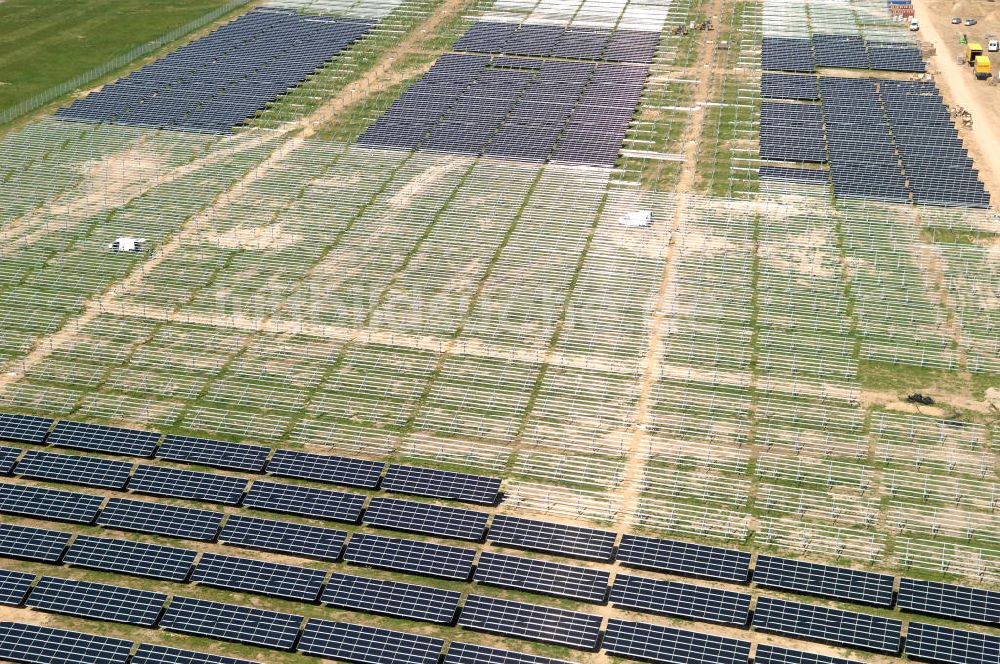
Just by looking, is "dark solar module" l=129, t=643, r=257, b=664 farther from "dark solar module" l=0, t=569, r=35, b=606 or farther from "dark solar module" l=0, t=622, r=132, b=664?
"dark solar module" l=0, t=569, r=35, b=606

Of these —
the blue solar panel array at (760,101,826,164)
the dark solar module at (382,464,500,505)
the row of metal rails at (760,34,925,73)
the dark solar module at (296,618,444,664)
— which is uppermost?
the row of metal rails at (760,34,925,73)

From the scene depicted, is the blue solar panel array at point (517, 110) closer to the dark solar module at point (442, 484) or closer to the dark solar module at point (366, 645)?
the dark solar module at point (442, 484)

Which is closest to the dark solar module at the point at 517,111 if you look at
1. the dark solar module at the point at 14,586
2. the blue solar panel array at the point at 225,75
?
the blue solar panel array at the point at 225,75

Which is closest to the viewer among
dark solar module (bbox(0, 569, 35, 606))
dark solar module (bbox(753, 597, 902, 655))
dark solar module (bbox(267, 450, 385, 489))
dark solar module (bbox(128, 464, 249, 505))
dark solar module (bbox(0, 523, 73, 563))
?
dark solar module (bbox(753, 597, 902, 655))

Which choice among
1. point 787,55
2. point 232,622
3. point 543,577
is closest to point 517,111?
point 787,55

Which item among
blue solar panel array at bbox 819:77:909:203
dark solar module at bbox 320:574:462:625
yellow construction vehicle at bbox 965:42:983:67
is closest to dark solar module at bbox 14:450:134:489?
dark solar module at bbox 320:574:462:625

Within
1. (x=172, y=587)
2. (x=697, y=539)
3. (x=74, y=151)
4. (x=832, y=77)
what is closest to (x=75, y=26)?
(x=74, y=151)
